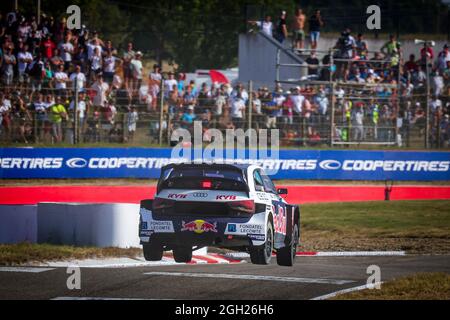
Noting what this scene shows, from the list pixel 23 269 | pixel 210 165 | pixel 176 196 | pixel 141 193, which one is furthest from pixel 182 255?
pixel 141 193

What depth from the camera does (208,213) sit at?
11.6 meters

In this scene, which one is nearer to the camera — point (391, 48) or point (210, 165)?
point (210, 165)

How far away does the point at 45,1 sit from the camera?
4959 centimetres

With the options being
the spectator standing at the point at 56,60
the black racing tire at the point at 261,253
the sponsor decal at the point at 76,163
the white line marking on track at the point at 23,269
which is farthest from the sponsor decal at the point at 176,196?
the spectator standing at the point at 56,60

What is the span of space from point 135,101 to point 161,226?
1877 cm

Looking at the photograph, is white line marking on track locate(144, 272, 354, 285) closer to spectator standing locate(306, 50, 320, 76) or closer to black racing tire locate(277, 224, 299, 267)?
black racing tire locate(277, 224, 299, 267)

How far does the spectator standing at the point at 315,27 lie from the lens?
1394 inches

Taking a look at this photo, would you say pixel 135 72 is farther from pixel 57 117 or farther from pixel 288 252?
pixel 288 252

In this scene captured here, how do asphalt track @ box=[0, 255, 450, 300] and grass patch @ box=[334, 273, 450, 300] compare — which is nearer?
asphalt track @ box=[0, 255, 450, 300]

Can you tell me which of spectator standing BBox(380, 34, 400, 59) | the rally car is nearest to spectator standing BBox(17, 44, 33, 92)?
spectator standing BBox(380, 34, 400, 59)

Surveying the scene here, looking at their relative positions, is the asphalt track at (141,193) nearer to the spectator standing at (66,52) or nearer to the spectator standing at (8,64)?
the spectator standing at (8,64)

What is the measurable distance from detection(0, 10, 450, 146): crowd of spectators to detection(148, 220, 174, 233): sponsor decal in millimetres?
17200

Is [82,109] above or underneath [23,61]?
underneath

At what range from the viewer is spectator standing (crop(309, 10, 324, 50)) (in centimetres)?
3541
